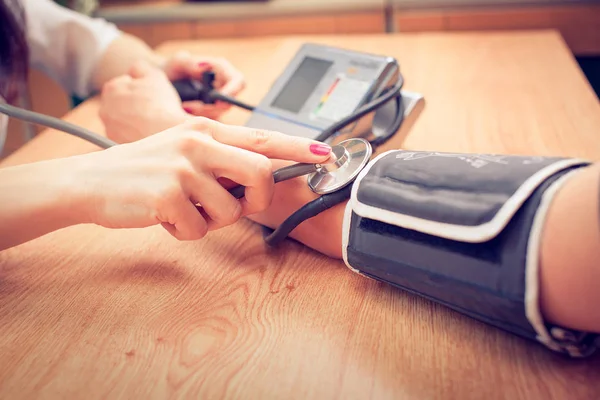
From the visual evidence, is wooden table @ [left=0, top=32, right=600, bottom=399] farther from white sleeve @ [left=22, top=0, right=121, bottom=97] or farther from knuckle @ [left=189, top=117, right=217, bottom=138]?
white sleeve @ [left=22, top=0, right=121, bottom=97]

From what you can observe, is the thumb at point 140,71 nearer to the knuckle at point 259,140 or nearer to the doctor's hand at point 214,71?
the doctor's hand at point 214,71

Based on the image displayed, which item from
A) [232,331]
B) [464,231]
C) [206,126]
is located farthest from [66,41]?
[464,231]

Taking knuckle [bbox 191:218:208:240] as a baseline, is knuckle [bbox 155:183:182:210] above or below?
above

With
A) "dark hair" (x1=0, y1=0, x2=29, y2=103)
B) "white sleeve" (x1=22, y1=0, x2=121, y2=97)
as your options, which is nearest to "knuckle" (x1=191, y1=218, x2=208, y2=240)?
"dark hair" (x1=0, y1=0, x2=29, y2=103)

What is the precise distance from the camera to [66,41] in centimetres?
103

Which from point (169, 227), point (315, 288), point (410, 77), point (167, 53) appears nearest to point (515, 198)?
point (315, 288)

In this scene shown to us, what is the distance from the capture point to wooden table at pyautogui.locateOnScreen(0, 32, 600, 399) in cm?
41

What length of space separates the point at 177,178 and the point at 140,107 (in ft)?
1.07

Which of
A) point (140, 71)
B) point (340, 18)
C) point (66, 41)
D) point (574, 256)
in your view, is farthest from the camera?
point (340, 18)

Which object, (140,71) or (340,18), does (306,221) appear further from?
(340,18)

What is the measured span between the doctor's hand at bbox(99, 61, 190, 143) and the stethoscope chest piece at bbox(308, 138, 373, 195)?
0.26 meters

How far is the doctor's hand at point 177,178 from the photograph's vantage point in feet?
1.62

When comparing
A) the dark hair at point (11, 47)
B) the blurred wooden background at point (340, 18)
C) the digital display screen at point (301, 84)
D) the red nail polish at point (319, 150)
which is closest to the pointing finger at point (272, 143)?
the red nail polish at point (319, 150)

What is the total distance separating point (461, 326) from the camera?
0.46 m
